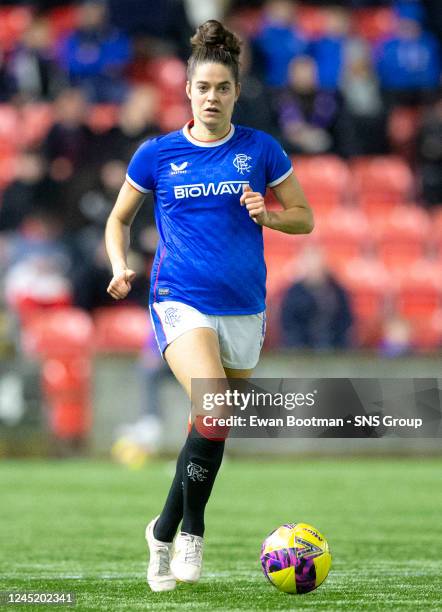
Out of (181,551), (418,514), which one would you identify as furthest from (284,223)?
(418,514)

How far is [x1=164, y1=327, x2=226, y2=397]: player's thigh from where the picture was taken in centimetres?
545

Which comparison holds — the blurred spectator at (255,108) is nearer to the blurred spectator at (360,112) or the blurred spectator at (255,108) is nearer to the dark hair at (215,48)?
the blurred spectator at (360,112)

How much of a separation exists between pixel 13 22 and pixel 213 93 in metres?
14.7

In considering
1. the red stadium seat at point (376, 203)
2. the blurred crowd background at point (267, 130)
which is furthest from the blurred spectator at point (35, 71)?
the red stadium seat at point (376, 203)

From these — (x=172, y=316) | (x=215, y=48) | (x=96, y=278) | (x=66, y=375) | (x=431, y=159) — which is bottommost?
(x=172, y=316)

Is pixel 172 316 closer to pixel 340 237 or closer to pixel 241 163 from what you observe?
pixel 241 163

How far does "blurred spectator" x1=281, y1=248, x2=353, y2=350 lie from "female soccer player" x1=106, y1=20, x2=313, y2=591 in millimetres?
8765

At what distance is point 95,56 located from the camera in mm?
17562

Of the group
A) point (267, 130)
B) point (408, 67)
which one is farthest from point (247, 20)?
point (267, 130)

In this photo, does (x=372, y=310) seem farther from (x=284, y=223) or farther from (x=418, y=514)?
(x=284, y=223)

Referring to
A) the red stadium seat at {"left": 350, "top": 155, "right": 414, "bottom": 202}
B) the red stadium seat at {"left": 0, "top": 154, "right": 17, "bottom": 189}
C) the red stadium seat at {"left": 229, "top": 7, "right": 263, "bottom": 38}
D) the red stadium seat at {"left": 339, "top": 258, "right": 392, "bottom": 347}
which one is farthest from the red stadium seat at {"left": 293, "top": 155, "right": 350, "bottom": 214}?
the red stadium seat at {"left": 0, "top": 154, "right": 17, "bottom": 189}

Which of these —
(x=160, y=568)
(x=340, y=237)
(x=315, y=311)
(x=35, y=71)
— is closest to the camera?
(x=160, y=568)

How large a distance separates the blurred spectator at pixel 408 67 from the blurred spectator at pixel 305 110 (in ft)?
5.07

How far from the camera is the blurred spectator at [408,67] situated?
725 inches
